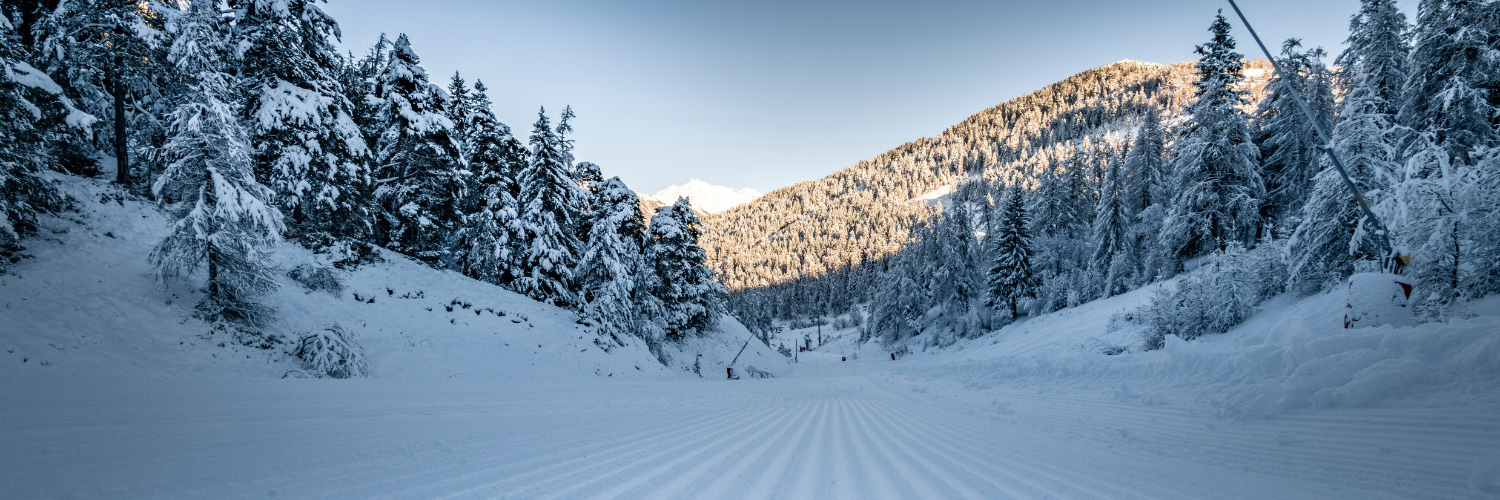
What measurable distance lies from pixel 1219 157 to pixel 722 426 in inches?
939

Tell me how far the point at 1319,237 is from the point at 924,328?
89.2 feet

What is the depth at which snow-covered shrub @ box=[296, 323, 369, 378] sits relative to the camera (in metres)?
9.34

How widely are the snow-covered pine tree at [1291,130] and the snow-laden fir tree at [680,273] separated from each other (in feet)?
87.4

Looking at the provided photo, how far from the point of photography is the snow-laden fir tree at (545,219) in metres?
18.5

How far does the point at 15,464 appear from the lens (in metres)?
2.73

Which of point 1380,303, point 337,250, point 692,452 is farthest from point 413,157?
point 1380,303

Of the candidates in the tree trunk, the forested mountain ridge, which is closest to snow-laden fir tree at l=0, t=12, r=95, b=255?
the tree trunk

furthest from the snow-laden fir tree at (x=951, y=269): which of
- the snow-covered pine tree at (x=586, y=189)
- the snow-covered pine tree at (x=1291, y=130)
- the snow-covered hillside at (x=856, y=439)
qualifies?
the snow-covered hillside at (x=856, y=439)

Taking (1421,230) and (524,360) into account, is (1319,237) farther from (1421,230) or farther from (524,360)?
(524,360)

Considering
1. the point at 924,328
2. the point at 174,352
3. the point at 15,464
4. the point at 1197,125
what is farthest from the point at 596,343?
the point at 924,328

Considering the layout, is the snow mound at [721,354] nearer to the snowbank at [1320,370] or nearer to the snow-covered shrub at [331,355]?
the snow-covered shrub at [331,355]

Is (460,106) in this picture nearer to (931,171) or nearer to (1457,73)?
(1457,73)

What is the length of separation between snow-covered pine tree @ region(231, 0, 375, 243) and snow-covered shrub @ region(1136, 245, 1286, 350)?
2557 cm

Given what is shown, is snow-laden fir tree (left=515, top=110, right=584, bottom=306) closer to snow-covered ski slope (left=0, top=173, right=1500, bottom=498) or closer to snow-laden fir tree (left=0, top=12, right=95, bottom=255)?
snow-covered ski slope (left=0, top=173, right=1500, bottom=498)
